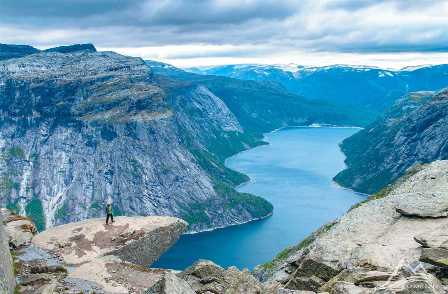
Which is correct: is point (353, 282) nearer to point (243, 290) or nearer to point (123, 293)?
point (243, 290)

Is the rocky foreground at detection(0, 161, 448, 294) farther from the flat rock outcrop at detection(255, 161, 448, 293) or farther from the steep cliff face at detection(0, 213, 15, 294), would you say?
the steep cliff face at detection(0, 213, 15, 294)

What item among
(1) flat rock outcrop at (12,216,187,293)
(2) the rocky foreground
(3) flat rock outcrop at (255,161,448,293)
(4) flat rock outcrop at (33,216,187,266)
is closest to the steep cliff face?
(2) the rocky foreground

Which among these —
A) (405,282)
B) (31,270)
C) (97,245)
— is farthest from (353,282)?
(97,245)

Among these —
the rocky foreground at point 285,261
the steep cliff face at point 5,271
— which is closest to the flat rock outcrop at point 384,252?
the rocky foreground at point 285,261

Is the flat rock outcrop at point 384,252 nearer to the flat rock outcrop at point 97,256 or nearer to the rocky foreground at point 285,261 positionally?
the rocky foreground at point 285,261

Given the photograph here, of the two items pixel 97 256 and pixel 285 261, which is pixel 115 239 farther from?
pixel 285 261

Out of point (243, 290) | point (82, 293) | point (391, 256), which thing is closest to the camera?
point (243, 290)
